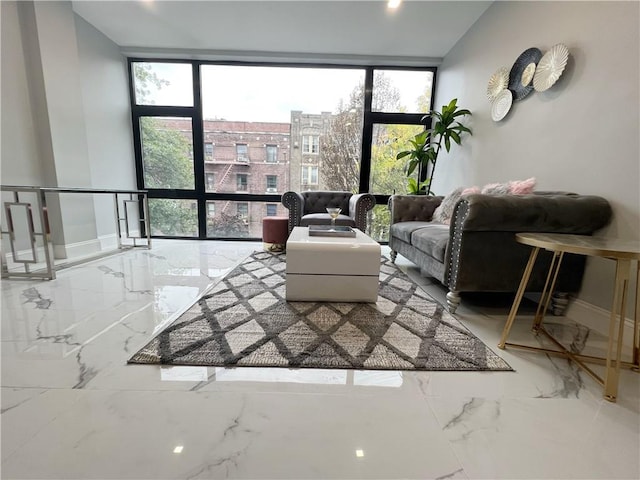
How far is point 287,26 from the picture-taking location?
313cm

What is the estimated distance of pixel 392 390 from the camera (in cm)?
107

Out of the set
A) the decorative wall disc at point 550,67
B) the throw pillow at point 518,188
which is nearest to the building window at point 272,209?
the throw pillow at point 518,188

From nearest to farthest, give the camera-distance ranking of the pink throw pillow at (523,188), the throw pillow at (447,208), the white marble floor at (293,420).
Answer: the white marble floor at (293,420), the pink throw pillow at (523,188), the throw pillow at (447,208)

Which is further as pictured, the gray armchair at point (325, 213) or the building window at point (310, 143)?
the building window at point (310, 143)

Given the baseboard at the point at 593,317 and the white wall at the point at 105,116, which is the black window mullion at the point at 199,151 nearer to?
the white wall at the point at 105,116

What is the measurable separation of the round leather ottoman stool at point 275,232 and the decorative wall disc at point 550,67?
2709 mm

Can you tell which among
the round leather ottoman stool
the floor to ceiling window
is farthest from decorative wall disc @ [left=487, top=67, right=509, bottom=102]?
the round leather ottoman stool

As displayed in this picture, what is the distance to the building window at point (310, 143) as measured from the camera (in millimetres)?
4070

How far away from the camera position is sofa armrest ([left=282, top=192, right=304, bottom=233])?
10.9ft

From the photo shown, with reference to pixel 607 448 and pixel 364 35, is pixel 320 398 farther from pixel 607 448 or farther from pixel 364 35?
pixel 364 35

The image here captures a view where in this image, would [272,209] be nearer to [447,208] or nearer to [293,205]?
[293,205]

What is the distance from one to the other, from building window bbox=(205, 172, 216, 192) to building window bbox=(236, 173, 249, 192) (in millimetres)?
352

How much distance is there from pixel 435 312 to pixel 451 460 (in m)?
1.10

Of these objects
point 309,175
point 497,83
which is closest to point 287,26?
point 309,175
